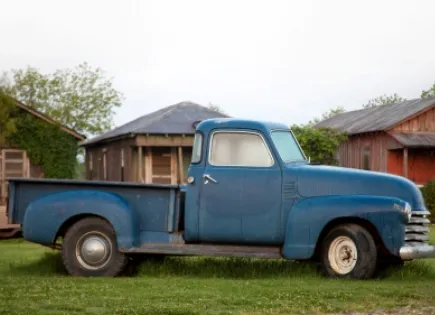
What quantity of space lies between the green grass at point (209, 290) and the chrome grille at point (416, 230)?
0.50m

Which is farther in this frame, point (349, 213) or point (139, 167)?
point (139, 167)

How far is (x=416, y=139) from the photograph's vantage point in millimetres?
41531

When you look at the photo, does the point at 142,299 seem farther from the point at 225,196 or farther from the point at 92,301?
the point at 225,196

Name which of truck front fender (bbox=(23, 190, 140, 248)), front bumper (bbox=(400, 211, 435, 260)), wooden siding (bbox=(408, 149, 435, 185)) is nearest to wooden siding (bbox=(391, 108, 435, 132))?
wooden siding (bbox=(408, 149, 435, 185))

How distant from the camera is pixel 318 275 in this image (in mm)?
12117

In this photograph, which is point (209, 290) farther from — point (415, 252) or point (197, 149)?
point (415, 252)

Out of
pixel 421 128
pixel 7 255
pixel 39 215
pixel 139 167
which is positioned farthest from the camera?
pixel 421 128

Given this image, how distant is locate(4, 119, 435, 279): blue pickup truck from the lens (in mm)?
11773

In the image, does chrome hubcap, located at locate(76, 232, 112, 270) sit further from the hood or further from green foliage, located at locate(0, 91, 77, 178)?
green foliage, located at locate(0, 91, 77, 178)

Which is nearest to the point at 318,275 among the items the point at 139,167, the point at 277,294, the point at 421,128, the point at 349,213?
the point at 349,213

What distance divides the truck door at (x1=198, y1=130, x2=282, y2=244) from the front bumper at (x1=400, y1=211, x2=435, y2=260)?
1.62 m

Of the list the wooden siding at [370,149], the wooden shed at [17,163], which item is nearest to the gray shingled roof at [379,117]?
the wooden siding at [370,149]

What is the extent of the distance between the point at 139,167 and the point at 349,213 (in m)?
26.0

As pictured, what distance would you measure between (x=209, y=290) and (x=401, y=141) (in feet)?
103
